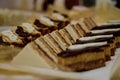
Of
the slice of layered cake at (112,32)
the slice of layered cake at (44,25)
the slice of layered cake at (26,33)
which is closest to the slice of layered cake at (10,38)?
the slice of layered cake at (26,33)

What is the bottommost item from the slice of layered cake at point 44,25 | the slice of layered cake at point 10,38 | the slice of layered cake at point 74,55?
the slice of layered cake at point 74,55

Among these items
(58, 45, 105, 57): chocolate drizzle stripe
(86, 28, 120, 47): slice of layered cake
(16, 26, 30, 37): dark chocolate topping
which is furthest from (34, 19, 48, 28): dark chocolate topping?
(58, 45, 105, 57): chocolate drizzle stripe

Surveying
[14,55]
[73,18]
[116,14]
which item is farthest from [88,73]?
[73,18]

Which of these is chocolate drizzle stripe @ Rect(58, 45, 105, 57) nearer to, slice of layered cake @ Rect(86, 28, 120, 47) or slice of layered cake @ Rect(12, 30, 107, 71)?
slice of layered cake @ Rect(12, 30, 107, 71)

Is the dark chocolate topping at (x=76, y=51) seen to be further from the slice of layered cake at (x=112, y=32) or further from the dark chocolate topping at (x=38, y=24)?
the dark chocolate topping at (x=38, y=24)

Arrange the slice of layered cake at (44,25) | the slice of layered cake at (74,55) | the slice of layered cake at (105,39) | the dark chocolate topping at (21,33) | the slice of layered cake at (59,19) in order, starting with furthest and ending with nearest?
the slice of layered cake at (59,19)
the slice of layered cake at (44,25)
the dark chocolate topping at (21,33)
the slice of layered cake at (105,39)
the slice of layered cake at (74,55)

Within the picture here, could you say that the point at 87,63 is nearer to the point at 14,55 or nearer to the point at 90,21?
the point at 14,55

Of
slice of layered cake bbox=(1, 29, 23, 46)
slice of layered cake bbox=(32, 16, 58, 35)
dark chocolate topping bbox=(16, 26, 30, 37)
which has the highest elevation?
slice of layered cake bbox=(32, 16, 58, 35)

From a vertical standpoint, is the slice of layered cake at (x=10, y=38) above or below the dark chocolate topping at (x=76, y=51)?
above

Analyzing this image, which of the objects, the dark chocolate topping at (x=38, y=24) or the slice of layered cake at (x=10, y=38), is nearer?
the slice of layered cake at (x=10, y=38)

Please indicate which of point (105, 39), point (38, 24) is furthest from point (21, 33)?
point (105, 39)

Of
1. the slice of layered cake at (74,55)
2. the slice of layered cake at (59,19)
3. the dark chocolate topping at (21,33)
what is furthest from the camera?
the slice of layered cake at (59,19)
